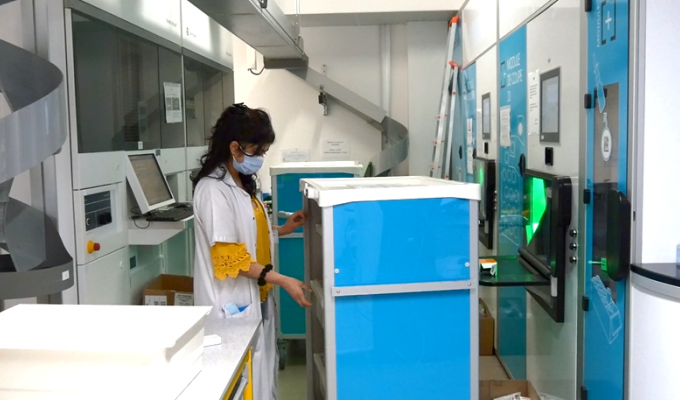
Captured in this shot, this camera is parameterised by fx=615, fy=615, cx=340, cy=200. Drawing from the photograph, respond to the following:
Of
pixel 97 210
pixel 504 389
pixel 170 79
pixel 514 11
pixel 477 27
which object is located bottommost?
pixel 504 389

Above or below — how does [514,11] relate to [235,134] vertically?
above

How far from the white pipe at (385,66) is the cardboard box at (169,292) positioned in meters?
3.37

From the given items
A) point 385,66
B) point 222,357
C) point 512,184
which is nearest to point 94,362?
point 222,357

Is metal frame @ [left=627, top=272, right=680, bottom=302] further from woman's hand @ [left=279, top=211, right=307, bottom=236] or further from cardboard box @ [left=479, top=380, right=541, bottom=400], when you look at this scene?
woman's hand @ [left=279, top=211, right=307, bottom=236]

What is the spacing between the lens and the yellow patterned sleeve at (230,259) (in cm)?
226

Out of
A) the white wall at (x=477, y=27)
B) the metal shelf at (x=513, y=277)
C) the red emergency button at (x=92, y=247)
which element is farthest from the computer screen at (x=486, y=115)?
the red emergency button at (x=92, y=247)

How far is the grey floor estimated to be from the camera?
363 cm

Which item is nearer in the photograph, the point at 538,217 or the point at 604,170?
the point at 604,170

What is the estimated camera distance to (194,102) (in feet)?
12.6

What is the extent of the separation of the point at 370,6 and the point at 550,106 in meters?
2.67

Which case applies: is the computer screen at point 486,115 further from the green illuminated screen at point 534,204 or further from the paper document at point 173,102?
the paper document at point 173,102

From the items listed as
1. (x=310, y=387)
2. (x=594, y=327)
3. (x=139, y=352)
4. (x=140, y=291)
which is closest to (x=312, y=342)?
(x=310, y=387)

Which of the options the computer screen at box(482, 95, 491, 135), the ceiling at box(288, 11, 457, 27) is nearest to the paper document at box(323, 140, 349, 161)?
the ceiling at box(288, 11, 457, 27)

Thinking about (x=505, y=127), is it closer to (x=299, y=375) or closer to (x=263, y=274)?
(x=263, y=274)
